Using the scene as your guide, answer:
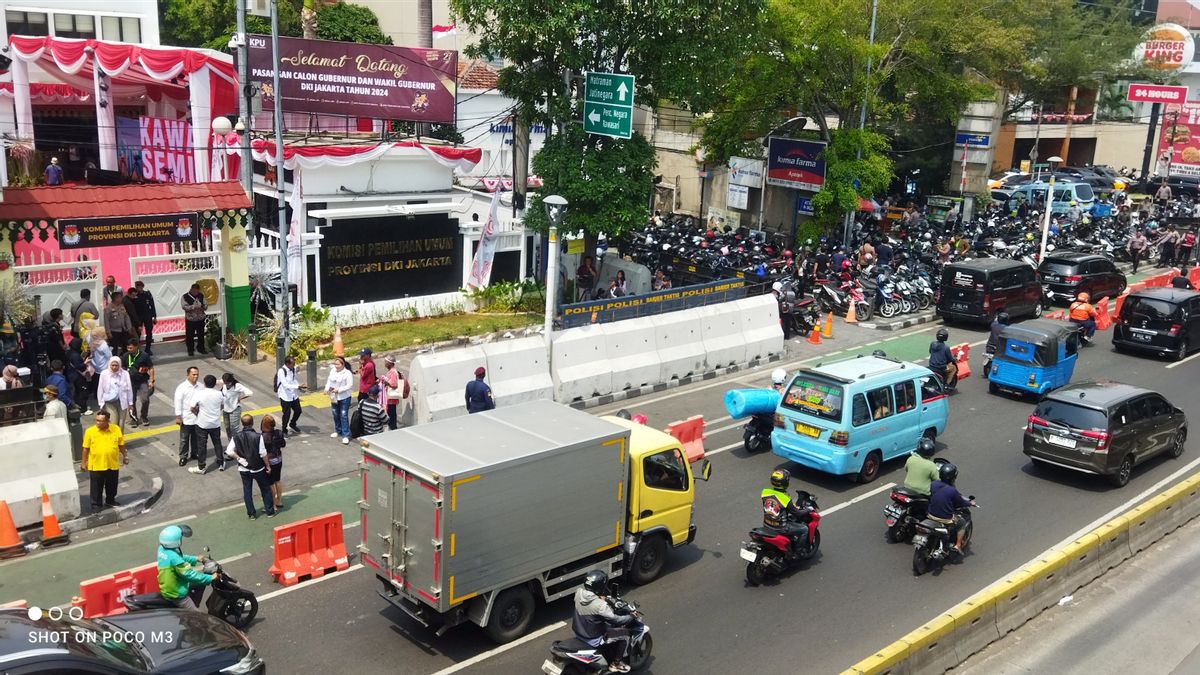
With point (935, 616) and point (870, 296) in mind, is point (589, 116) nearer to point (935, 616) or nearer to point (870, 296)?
point (870, 296)

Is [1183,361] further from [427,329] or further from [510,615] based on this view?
[510,615]

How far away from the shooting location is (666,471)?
1263cm

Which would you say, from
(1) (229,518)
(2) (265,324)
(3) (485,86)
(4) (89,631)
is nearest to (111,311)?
(2) (265,324)

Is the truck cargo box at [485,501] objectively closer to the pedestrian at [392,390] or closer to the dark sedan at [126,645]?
the dark sedan at [126,645]

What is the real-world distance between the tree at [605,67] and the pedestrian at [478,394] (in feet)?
29.8

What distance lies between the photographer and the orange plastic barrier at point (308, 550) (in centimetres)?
1254

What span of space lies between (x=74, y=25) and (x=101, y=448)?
101 feet

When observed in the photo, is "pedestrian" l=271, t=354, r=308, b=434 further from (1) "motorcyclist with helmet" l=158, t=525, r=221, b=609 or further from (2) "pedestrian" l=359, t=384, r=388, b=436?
(1) "motorcyclist with helmet" l=158, t=525, r=221, b=609

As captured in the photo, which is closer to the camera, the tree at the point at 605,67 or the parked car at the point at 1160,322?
the tree at the point at 605,67

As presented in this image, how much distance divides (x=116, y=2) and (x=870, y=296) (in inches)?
1225

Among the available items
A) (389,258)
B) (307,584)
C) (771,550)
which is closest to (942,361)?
(771,550)

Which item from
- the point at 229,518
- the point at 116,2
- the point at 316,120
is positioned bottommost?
the point at 229,518

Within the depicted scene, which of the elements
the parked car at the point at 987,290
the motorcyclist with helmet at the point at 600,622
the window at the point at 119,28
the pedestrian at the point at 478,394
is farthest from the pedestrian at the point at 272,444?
the window at the point at 119,28

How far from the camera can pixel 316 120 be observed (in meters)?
33.3
